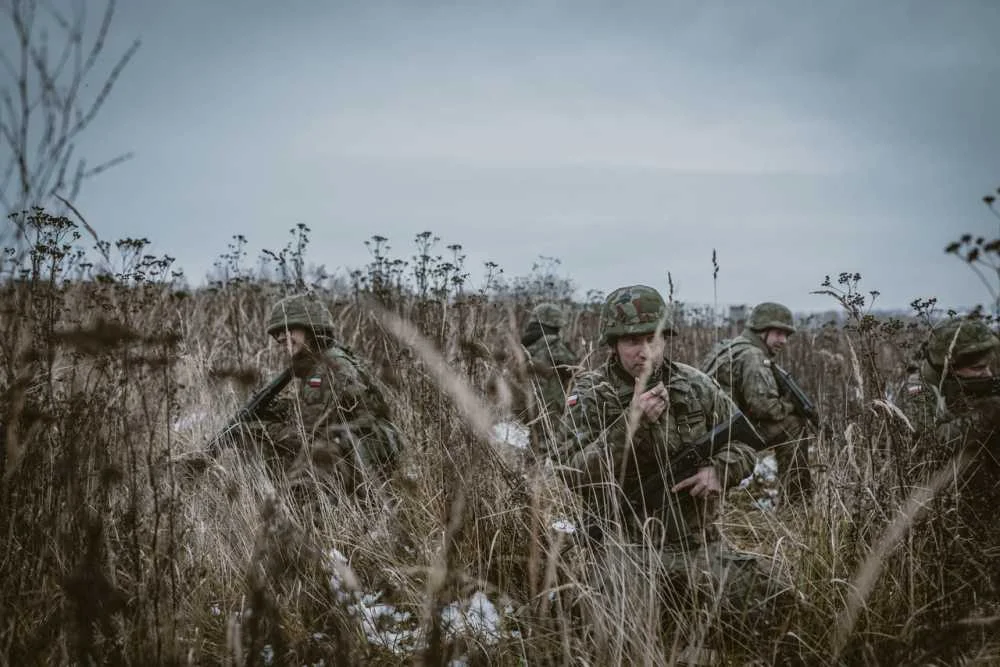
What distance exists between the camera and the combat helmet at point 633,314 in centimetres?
301

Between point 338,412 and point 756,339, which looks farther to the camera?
point 756,339

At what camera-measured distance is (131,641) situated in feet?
6.34

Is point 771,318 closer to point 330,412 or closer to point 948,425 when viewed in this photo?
point 948,425

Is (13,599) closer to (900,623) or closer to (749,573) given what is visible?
(749,573)

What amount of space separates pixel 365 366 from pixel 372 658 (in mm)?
2365

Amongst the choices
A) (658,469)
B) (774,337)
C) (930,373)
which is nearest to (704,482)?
(658,469)

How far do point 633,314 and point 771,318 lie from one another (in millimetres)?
3334

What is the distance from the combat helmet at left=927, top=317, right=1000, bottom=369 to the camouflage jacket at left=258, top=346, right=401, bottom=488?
10.9ft

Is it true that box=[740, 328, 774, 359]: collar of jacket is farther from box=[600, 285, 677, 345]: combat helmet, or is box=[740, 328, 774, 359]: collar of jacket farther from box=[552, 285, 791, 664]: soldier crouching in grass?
box=[600, 285, 677, 345]: combat helmet

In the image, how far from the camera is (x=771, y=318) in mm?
5793

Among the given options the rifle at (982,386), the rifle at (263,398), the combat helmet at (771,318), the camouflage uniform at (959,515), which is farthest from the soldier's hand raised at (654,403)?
the combat helmet at (771,318)

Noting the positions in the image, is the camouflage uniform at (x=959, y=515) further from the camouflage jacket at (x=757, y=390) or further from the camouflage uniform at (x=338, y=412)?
the camouflage uniform at (x=338, y=412)

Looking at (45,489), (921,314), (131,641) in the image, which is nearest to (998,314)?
(921,314)

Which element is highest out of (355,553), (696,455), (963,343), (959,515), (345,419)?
(963,343)
